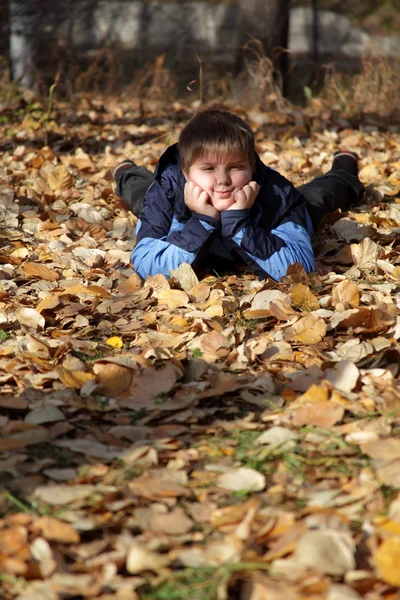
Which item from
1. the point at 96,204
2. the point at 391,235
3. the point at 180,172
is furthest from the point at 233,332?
the point at 96,204

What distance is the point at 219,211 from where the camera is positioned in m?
3.07

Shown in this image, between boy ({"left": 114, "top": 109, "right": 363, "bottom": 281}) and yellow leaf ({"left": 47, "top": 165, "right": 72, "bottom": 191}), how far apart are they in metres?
0.99

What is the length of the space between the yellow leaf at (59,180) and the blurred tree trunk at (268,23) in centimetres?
323

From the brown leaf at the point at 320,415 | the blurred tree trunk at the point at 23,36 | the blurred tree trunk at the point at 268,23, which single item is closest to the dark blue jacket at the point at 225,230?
the brown leaf at the point at 320,415

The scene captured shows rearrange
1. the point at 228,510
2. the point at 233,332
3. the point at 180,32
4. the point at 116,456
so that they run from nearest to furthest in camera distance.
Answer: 1. the point at 228,510
2. the point at 116,456
3. the point at 233,332
4. the point at 180,32

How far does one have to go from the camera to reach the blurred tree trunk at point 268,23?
22.4 ft

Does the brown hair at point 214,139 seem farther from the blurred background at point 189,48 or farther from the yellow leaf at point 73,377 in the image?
the blurred background at point 189,48

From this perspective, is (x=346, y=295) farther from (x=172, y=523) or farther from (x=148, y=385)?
(x=172, y=523)

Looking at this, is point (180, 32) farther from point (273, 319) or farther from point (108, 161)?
point (273, 319)

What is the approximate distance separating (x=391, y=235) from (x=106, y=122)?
3126 mm

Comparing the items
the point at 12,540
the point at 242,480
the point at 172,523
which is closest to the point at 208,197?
the point at 242,480

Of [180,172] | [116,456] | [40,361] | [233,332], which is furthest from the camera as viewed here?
[180,172]

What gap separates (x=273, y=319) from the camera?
2.60 meters

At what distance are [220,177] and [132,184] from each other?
38.8 inches
